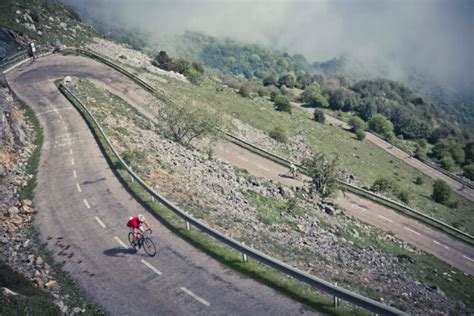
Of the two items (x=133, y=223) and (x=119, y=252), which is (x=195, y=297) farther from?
(x=119, y=252)

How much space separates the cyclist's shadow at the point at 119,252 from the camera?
1680cm

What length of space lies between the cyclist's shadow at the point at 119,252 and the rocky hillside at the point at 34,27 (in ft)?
206

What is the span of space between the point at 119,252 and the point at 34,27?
256 feet

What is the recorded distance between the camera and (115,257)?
54.4 feet

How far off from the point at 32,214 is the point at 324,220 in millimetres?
23160

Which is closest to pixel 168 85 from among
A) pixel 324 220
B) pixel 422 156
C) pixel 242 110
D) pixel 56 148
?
pixel 242 110

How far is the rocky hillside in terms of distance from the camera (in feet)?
219

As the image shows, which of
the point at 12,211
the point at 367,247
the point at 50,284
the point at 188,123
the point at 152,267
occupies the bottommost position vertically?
the point at 12,211

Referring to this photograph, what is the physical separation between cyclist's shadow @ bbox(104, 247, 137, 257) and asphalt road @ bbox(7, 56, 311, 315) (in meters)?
0.05

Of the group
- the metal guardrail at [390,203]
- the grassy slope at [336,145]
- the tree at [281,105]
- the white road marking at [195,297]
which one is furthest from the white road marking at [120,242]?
the tree at [281,105]

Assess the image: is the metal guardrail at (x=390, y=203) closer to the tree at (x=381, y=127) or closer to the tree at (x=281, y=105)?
the tree at (x=281, y=105)

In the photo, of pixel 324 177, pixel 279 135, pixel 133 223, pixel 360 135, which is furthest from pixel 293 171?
pixel 360 135

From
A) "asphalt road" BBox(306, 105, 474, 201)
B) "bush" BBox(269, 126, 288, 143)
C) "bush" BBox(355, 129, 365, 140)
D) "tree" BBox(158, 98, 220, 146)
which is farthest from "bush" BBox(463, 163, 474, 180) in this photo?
"tree" BBox(158, 98, 220, 146)

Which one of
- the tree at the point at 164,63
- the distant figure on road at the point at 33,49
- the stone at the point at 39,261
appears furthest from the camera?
the tree at the point at 164,63
